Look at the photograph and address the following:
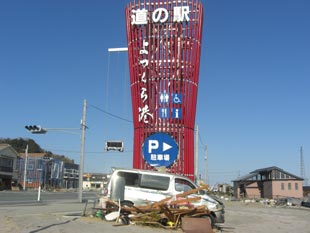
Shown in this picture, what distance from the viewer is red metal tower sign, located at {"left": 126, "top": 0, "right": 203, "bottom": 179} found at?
2166cm

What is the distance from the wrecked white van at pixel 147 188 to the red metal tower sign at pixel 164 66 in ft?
17.2

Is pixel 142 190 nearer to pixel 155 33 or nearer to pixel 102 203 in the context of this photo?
pixel 102 203

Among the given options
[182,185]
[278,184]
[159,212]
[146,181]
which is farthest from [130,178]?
[278,184]

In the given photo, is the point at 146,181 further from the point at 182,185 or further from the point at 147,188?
the point at 182,185

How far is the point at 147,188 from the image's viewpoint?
16.2 meters

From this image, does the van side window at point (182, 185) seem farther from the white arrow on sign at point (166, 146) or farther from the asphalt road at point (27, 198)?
the asphalt road at point (27, 198)

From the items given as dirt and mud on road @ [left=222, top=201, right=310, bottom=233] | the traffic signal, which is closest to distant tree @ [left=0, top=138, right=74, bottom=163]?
the traffic signal

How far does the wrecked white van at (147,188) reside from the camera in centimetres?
1602

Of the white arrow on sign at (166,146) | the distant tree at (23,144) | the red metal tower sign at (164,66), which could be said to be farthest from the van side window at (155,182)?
the distant tree at (23,144)

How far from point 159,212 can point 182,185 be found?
2278 mm

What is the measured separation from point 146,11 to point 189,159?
770 cm

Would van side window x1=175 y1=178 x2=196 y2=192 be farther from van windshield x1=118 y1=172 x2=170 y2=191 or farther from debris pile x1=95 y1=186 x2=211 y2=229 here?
debris pile x1=95 y1=186 x2=211 y2=229

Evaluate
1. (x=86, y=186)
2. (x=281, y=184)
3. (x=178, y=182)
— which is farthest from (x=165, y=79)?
(x=86, y=186)

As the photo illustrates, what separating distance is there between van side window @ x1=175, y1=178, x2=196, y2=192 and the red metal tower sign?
5006 millimetres
